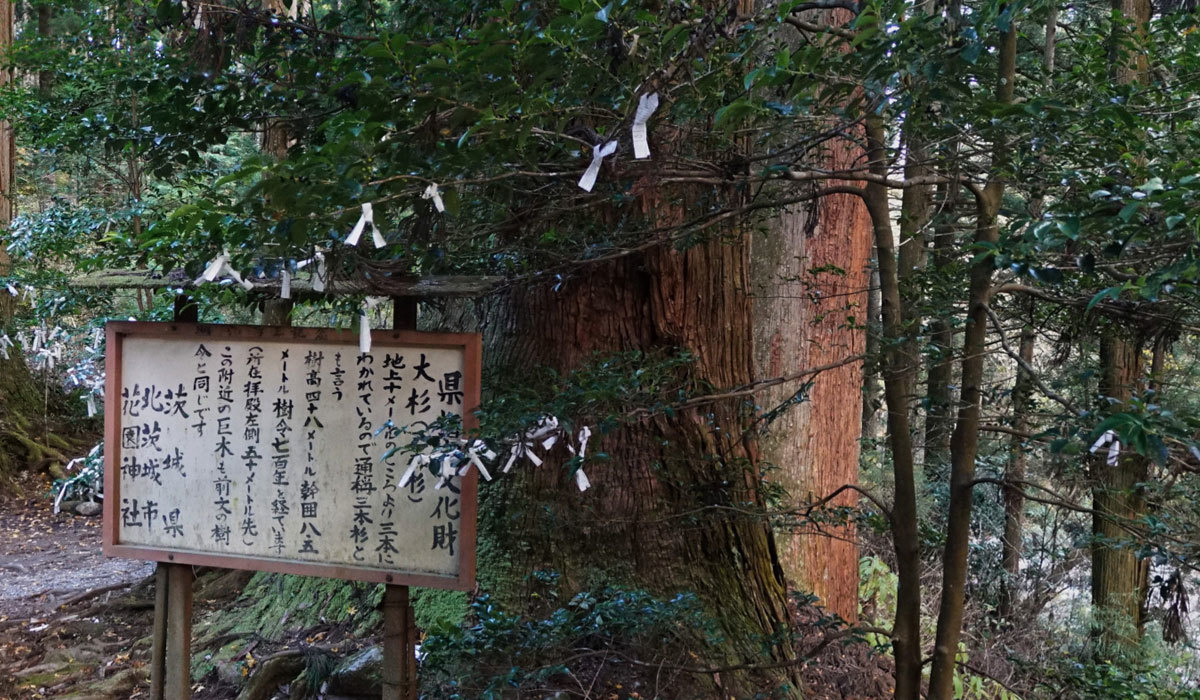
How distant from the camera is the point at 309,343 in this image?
3.23 metres

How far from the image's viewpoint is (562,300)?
3.89 m

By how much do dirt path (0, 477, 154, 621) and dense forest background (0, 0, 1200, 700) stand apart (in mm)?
2108

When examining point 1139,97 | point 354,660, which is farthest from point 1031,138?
point 354,660

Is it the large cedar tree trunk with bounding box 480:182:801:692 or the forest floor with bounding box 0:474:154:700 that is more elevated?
the large cedar tree trunk with bounding box 480:182:801:692

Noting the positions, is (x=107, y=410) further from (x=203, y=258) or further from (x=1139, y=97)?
(x=1139, y=97)

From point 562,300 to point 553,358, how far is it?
0.94 ft

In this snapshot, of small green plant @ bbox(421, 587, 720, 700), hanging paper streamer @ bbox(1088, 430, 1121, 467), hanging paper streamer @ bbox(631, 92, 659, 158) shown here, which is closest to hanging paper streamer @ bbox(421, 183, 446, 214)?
hanging paper streamer @ bbox(631, 92, 659, 158)

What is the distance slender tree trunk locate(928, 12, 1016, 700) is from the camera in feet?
8.01

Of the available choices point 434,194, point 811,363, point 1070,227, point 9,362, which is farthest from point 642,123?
point 9,362

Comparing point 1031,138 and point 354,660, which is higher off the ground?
point 1031,138

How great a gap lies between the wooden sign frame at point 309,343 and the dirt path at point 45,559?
3.53 m

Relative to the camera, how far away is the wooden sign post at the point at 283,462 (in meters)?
3.09

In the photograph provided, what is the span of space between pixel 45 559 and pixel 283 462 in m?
6.27

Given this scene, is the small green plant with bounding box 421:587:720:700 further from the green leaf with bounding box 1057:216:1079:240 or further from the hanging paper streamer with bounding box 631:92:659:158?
the green leaf with bounding box 1057:216:1079:240
